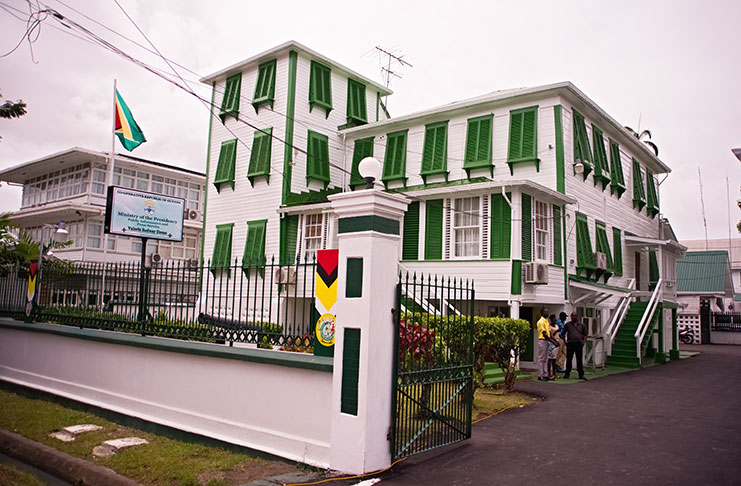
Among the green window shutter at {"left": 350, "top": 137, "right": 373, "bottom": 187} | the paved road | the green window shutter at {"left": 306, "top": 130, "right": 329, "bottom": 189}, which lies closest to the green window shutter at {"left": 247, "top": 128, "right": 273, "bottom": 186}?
the green window shutter at {"left": 306, "top": 130, "right": 329, "bottom": 189}

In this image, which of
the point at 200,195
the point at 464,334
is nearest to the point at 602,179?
the point at 464,334

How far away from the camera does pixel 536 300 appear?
51.2 feet

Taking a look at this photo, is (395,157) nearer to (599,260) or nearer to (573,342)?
(599,260)

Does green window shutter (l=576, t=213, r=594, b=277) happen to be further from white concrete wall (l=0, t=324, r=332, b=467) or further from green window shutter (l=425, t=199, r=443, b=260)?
white concrete wall (l=0, t=324, r=332, b=467)

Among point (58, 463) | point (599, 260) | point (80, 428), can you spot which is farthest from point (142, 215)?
point (599, 260)

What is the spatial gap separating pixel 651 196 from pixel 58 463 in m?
24.2

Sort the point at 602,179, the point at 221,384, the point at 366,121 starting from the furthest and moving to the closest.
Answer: the point at 366,121 → the point at 602,179 → the point at 221,384

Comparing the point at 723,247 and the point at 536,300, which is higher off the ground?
the point at 723,247

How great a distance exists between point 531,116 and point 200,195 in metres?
22.4

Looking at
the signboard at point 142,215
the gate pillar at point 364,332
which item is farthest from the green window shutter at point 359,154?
the gate pillar at point 364,332

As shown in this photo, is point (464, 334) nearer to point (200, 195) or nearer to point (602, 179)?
point (602, 179)

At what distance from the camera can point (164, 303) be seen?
30.0ft

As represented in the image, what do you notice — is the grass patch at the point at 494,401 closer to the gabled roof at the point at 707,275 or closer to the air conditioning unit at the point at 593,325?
the air conditioning unit at the point at 593,325

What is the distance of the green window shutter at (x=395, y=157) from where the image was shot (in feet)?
65.8
